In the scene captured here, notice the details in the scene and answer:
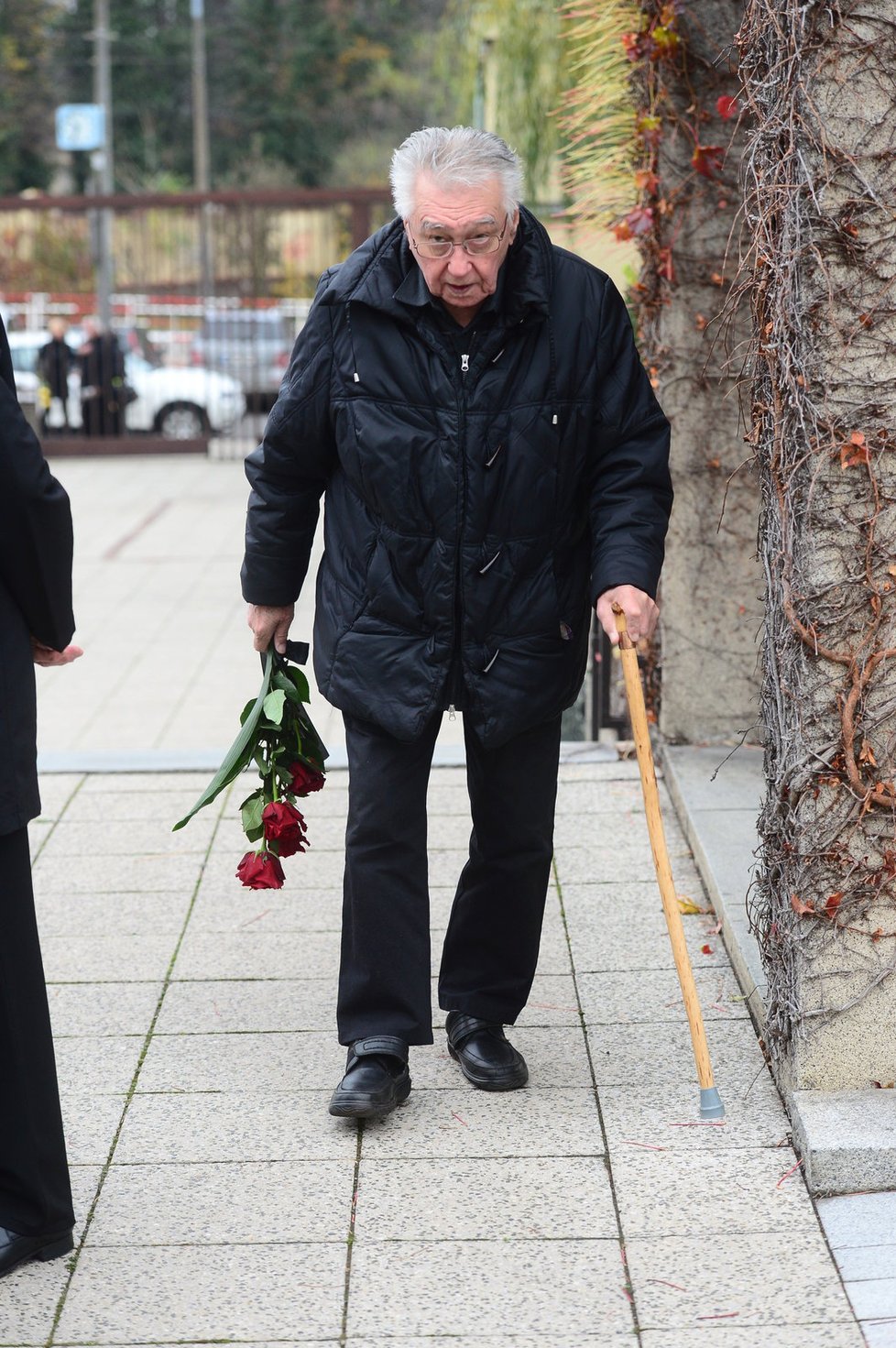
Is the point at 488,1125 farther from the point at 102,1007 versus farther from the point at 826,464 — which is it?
the point at 826,464

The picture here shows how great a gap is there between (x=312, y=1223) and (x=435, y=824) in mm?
2247

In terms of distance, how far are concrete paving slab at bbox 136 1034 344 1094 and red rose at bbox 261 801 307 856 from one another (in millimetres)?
480

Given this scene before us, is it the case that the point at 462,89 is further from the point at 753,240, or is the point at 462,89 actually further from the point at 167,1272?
Answer: the point at 167,1272

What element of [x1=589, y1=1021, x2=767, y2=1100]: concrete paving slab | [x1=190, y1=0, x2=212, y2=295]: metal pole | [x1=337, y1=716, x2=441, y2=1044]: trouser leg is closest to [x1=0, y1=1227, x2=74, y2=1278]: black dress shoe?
[x1=337, y1=716, x2=441, y2=1044]: trouser leg

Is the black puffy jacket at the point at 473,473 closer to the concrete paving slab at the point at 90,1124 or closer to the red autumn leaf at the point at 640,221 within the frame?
the concrete paving slab at the point at 90,1124

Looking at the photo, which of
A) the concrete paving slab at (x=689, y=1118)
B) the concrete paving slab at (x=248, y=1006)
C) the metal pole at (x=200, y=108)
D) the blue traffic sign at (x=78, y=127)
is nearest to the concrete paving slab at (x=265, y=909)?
the concrete paving slab at (x=248, y=1006)

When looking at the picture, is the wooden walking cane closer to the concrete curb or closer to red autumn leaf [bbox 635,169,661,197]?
the concrete curb

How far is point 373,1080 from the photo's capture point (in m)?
3.51

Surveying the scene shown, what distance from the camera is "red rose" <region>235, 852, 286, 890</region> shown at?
3.63 metres

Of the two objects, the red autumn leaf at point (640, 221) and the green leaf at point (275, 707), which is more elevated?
the red autumn leaf at point (640, 221)

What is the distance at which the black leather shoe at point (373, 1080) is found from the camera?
348 centimetres

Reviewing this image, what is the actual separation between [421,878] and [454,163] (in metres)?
1.39

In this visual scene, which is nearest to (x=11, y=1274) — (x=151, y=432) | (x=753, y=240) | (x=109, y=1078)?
(x=109, y=1078)

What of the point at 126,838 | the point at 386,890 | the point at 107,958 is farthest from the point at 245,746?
the point at 126,838
